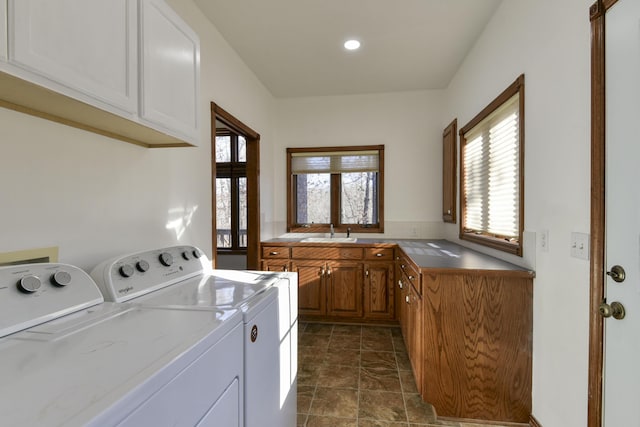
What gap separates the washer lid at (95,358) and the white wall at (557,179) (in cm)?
150

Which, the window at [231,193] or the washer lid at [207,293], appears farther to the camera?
the window at [231,193]

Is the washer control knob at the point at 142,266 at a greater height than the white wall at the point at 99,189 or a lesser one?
lesser

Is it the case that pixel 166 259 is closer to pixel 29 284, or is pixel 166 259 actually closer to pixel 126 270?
pixel 126 270

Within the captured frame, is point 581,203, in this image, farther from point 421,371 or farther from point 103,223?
point 103,223

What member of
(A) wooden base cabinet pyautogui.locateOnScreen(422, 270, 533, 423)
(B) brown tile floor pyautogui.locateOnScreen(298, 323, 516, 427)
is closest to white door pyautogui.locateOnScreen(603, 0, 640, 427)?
(A) wooden base cabinet pyautogui.locateOnScreen(422, 270, 533, 423)

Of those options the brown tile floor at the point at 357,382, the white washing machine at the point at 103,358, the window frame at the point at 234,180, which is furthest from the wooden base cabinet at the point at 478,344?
the window frame at the point at 234,180

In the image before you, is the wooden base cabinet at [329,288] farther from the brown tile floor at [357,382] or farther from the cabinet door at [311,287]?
the brown tile floor at [357,382]

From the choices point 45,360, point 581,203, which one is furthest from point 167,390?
point 581,203

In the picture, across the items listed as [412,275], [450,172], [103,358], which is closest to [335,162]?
[450,172]

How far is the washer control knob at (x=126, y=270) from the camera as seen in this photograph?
117cm

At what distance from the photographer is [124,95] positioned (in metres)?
1.06

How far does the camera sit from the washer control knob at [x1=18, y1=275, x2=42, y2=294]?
2.82ft

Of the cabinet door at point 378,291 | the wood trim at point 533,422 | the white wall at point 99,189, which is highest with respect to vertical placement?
the white wall at point 99,189

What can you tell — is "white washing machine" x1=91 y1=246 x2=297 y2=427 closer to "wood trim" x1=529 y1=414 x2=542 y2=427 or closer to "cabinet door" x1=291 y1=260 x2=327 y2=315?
"wood trim" x1=529 y1=414 x2=542 y2=427
